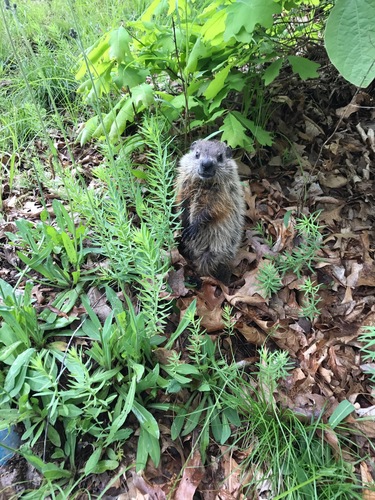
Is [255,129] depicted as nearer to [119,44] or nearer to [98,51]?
[119,44]

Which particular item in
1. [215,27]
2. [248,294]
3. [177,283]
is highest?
[215,27]

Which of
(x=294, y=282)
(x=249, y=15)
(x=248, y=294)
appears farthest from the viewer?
(x=294, y=282)

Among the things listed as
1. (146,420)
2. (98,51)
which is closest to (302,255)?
(146,420)

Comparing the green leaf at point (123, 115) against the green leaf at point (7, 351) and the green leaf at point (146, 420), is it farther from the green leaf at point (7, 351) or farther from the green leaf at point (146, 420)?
the green leaf at point (146, 420)

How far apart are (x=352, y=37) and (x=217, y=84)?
1.39 meters

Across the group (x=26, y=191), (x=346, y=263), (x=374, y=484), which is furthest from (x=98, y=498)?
(x=26, y=191)

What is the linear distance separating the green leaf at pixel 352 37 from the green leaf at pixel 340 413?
Result: 1852 mm

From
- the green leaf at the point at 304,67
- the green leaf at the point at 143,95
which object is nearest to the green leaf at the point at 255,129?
the green leaf at the point at 304,67

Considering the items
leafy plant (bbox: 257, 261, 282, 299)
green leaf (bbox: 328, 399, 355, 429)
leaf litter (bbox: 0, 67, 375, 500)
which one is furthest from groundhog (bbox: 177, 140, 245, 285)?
green leaf (bbox: 328, 399, 355, 429)

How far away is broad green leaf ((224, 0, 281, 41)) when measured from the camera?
2361mm

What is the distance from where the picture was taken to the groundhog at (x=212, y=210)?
116 inches

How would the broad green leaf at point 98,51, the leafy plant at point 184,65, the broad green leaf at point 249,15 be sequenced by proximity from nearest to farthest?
the broad green leaf at point 249,15, the leafy plant at point 184,65, the broad green leaf at point 98,51

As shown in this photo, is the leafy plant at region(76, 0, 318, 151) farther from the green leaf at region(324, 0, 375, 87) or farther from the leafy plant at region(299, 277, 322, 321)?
the leafy plant at region(299, 277, 322, 321)

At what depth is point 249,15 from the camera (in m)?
2.36
